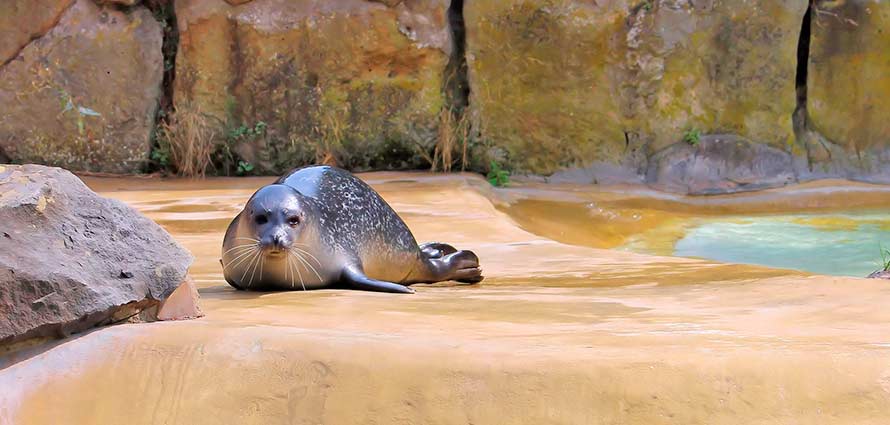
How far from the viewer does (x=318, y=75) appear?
33.3 feet

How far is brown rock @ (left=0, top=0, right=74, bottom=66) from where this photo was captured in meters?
9.90

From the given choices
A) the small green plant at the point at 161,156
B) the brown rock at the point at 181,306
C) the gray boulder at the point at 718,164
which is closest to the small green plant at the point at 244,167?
the small green plant at the point at 161,156

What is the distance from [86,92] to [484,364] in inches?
327

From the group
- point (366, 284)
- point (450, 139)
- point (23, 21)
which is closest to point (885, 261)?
point (366, 284)

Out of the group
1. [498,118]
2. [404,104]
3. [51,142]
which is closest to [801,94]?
[498,118]

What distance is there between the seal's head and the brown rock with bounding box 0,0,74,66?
20.5 feet

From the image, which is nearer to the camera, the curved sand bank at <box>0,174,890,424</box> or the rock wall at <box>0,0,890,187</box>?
the curved sand bank at <box>0,174,890,424</box>

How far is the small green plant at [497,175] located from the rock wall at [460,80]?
0.11 meters

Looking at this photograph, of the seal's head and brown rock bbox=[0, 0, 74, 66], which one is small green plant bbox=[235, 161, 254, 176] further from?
the seal's head

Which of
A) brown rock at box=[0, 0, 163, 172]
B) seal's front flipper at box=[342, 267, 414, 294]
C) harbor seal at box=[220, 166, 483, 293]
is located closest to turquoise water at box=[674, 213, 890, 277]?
harbor seal at box=[220, 166, 483, 293]

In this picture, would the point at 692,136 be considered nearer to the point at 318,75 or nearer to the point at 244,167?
the point at 318,75

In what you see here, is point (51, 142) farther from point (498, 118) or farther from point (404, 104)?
point (498, 118)

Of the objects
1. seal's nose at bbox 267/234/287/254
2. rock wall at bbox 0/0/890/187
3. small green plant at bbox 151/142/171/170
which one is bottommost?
small green plant at bbox 151/142/171/170

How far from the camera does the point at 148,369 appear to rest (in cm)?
290
